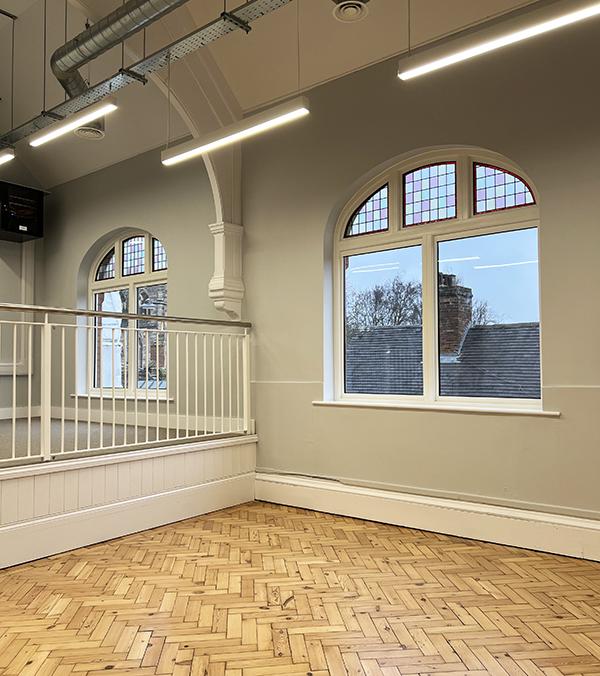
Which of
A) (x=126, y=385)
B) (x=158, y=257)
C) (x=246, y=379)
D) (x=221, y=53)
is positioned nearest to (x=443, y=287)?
(x=246, y=379)

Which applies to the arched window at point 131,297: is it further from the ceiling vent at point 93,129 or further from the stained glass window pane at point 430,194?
the stained glass window pane at point 430,194

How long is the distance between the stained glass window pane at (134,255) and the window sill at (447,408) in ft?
10.8

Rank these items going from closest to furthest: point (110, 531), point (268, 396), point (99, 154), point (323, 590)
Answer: point (323, 590) → point (110, 531) → point (268, 396) → point (99, 154)

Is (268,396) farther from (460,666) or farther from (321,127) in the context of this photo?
(460,666)

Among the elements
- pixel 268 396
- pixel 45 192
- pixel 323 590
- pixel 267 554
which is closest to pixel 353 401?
pixel 268 396

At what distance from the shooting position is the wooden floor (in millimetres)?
2469

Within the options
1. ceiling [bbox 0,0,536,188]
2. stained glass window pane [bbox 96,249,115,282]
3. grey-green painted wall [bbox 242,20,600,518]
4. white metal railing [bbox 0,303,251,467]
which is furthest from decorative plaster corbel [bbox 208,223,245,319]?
stained glass window pane [bbox 96,249,115,282]

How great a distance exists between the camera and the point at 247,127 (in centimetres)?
405

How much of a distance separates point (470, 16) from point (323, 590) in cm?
412

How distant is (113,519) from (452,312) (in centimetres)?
305

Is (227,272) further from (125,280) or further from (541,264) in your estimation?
(541,264)

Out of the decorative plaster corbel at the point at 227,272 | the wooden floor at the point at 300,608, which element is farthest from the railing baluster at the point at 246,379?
the wooden floor at the point at 300,608

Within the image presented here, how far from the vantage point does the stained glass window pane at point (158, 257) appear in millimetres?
6875

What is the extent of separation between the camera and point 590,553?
12.1ft
